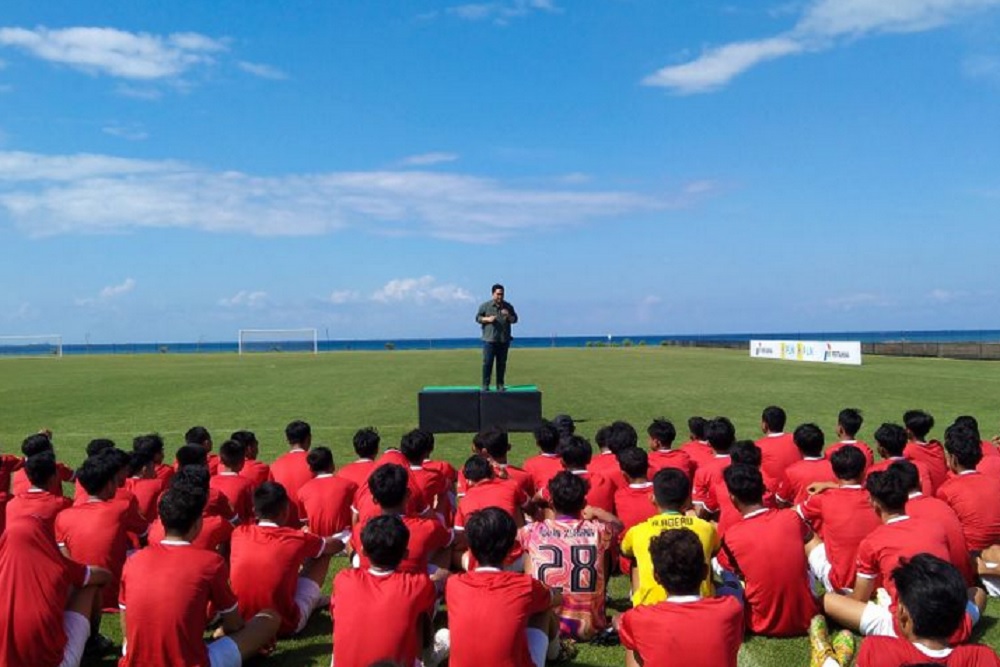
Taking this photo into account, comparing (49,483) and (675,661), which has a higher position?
(49,483)

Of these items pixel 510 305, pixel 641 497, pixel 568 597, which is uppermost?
pixel 510 305

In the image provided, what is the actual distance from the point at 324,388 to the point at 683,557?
24.3 meters

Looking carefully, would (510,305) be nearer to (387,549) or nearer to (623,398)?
(623,398)

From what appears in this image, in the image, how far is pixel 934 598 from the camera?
10.6ft

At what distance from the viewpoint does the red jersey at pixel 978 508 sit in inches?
240

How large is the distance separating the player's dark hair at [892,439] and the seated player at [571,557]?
3460 millimetres

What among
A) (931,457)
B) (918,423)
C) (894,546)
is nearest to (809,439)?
(931,457)

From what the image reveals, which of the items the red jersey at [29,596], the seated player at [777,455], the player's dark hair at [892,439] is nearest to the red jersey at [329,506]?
the red jersey at [29,596]

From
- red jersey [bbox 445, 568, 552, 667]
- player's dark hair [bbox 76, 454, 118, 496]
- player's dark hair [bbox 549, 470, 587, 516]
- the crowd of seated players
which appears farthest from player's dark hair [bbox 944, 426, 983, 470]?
player's dark hair [bbox 76, 454, 118, 496]

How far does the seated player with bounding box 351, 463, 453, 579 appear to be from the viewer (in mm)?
5441

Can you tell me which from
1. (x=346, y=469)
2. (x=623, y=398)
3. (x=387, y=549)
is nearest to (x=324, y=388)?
(x=623, y=398)

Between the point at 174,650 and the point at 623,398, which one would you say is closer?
the point at 174,650

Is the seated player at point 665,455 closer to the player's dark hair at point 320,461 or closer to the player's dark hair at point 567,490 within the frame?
the player's dark hair at point 567,490

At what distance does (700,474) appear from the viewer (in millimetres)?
7438
